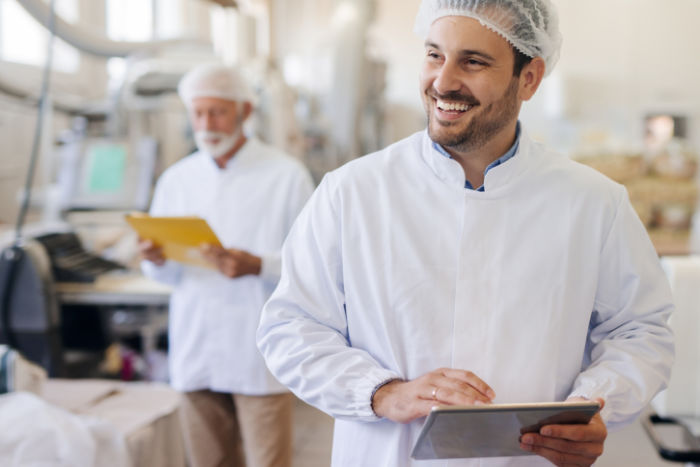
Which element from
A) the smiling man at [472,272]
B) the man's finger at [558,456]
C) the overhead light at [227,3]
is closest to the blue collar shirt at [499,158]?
the smiling man at [472,272]

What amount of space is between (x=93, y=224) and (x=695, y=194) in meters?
3.80

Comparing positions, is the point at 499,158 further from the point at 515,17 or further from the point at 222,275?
the point at 222,275

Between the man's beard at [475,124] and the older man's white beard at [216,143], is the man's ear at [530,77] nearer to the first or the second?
the man's beard at [475,124]

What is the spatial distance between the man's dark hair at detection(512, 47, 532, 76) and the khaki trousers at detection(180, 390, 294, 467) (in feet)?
4.16

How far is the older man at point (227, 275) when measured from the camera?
1950 mm

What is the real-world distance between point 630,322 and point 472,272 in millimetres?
325

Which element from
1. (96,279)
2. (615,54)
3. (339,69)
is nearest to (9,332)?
(96,279)

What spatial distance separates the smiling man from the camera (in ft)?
3.59

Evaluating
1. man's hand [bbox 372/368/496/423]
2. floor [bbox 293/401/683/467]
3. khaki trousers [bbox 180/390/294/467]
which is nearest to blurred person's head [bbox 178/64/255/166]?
khaki trousers [bbox 180/390/294/467]

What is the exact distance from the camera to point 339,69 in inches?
177

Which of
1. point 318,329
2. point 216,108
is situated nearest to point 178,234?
point 216,108

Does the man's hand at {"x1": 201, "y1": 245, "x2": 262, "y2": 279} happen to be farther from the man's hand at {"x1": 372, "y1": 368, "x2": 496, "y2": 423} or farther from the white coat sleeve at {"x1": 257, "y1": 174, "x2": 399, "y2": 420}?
the man's hand at {"x1": 372, "y1": 368, "x2": 496, "y2": 423}

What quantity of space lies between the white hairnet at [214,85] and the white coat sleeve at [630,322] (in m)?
1.39

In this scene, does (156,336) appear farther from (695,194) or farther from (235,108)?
(695,194)
